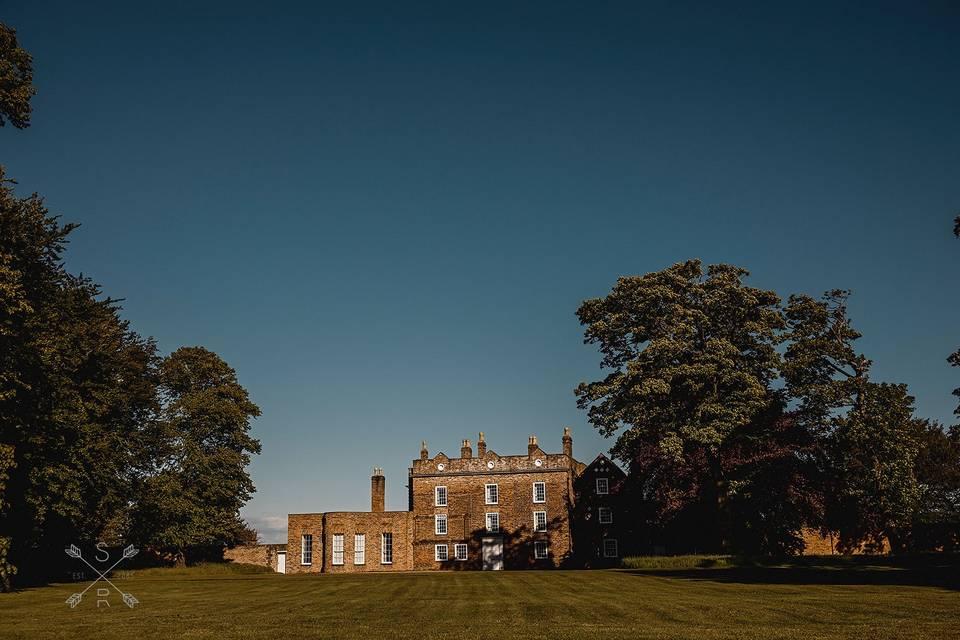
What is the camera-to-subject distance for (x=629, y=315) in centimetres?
4331

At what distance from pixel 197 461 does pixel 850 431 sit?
38514 millimetres

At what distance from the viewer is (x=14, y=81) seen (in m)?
23.2

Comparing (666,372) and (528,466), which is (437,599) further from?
(528,466)

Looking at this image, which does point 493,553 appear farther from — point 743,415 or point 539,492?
point 743,415

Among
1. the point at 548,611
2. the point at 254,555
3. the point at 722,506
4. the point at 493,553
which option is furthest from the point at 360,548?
the point at 548,611

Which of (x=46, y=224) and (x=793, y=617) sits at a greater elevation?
(x=46, y=224)

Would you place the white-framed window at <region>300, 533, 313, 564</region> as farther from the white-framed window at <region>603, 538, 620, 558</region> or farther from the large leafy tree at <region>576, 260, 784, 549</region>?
the large leafy tree at <region>576, 260, 784, 549</region>

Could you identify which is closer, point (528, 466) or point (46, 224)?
point (46, 224)

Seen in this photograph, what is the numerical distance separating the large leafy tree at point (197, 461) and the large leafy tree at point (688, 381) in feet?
80.4

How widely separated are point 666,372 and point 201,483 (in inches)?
1198

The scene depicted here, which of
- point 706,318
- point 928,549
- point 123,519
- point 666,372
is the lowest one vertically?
point 928,549

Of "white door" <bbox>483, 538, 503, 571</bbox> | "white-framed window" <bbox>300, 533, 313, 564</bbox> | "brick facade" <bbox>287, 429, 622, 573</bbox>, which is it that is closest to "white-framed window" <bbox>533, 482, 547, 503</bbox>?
"brick facade" <bbox>287, 429, 622, 573</bbox>

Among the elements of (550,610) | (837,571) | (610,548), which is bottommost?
(610,548)

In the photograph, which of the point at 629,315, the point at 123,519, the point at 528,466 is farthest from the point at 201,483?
the point at 629,315
